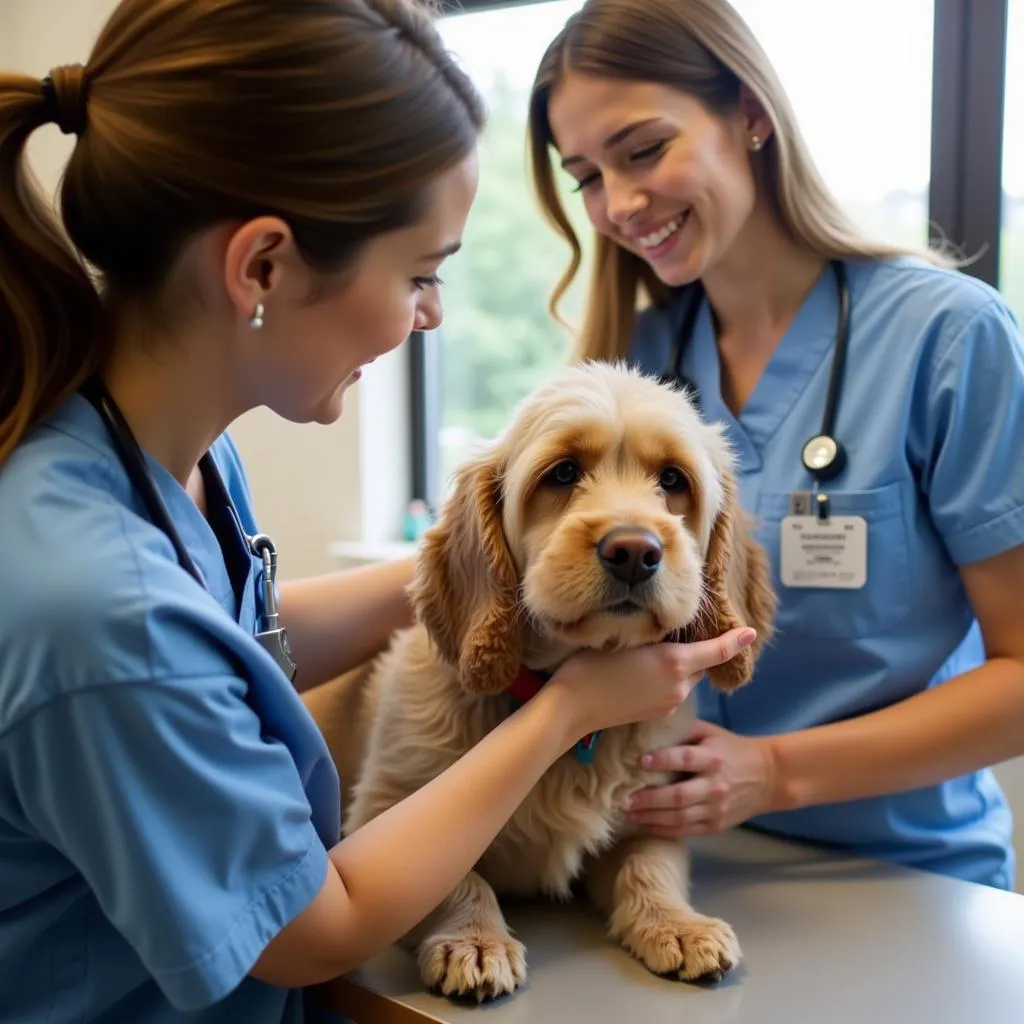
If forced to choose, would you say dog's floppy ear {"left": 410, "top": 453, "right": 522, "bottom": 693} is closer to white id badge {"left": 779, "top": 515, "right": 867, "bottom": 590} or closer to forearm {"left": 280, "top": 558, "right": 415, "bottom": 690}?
forearm {"left": 280, "top": 558, "right": 415, "bottom": 690}

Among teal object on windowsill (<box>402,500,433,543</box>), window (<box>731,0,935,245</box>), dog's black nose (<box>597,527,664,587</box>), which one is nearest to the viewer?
dog's black nose (<box>597,527,664,587</box>)

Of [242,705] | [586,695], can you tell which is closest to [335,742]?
[586,695]

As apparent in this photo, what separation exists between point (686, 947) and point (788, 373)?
A: 85 cm

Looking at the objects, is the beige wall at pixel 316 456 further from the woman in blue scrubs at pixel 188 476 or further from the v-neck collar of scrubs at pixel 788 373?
the woman in blue scrubs at pixel 188 476

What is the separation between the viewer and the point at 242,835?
85 centimetres

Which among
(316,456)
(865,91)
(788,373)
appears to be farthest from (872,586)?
(316,456)

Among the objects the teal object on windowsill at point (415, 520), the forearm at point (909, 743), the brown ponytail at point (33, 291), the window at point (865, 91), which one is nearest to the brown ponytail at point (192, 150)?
the brown ponytail at point (33, 291)

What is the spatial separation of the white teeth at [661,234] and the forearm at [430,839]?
81 cm

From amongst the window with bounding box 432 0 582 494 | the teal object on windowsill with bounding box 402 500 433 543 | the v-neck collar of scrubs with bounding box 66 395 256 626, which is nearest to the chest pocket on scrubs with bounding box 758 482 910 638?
the v-neck collar of scrubs with bounding box 66 395 256 626

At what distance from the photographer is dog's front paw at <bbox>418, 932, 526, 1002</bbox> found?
41.0 inches

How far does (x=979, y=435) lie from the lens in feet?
4.75

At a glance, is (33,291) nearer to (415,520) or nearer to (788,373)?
(788,373)

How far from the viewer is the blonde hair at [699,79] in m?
1.51

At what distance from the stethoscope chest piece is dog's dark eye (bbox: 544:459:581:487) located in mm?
399
